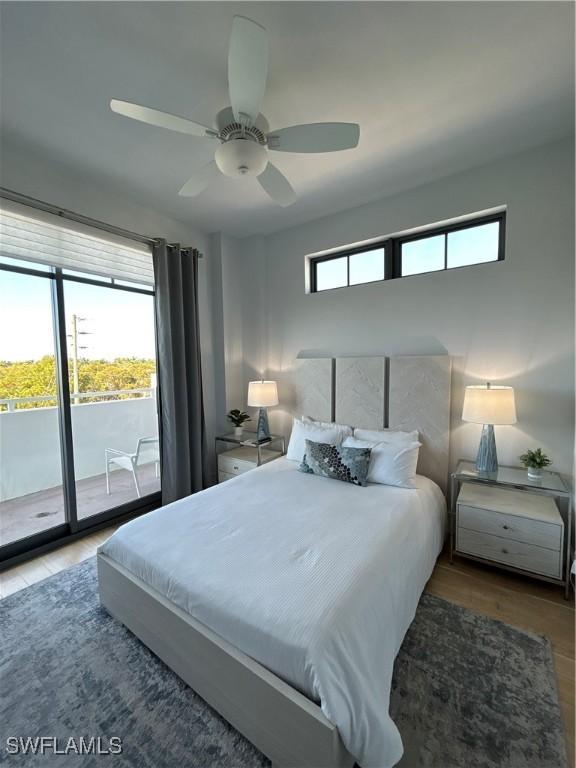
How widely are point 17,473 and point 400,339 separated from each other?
3270 millimetres

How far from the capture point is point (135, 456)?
3.06m

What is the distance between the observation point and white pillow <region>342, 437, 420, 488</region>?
2254 mm

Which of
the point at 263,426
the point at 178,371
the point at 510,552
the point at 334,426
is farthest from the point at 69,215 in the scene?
the point at 510,552

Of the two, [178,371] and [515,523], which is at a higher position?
[178,371]

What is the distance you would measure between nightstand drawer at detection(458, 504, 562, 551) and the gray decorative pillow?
693 millimetres

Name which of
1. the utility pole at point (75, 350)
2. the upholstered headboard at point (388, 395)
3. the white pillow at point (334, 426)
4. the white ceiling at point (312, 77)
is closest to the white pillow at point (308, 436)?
the white pillow at point (334, 426)

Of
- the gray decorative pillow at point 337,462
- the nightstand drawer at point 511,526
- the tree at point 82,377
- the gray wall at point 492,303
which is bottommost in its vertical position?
the nightstand drawer at point 511,526

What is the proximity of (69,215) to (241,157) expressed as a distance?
167cm

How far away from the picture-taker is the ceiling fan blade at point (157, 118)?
1294 mm

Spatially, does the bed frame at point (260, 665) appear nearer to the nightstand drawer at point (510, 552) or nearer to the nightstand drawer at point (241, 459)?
the nightstand drawer at point (510, 552)

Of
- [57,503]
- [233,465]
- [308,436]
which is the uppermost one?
[308,436]

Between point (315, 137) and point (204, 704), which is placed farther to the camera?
point (315, 137)

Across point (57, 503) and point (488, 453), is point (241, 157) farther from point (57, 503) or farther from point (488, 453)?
point (57, 503)

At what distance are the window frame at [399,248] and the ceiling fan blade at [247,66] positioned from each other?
1.78m
